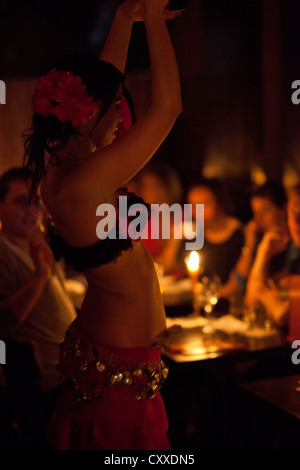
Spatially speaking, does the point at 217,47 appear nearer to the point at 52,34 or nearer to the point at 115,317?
the point at 52,34

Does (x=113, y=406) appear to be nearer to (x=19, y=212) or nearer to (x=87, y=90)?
(x=87, y=90)

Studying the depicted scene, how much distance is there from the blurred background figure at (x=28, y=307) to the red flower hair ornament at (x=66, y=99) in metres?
1.05

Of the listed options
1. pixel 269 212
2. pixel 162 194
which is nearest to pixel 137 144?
pixel 269 212

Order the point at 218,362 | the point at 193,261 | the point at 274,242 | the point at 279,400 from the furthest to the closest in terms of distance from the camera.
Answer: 1. the point at 274,242
2. the point at 193,261
3. the point at 218,362
4. the point at 279,400

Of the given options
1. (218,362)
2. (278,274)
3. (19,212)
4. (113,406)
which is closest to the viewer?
(113,406)

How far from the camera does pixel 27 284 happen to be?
2.70 meters

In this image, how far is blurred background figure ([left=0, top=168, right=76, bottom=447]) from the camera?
8.52ft

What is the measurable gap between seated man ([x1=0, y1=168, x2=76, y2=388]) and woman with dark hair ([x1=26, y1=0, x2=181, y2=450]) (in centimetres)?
103

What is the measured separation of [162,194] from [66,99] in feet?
12.2

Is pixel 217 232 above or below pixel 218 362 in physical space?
above

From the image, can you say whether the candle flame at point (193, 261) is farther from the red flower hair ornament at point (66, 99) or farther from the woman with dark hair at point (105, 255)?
the red flower hair ornament at point (66, 99)

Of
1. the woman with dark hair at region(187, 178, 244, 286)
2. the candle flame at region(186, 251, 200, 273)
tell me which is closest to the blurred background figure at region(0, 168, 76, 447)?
the candle flame at region(186, 251, 200, 273)

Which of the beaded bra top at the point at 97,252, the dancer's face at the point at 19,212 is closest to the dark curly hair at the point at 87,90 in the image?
the beaded bra top at the point at 97,252

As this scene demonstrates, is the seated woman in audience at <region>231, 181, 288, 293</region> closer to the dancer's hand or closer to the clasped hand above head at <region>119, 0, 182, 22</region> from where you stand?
the dancer's hand
